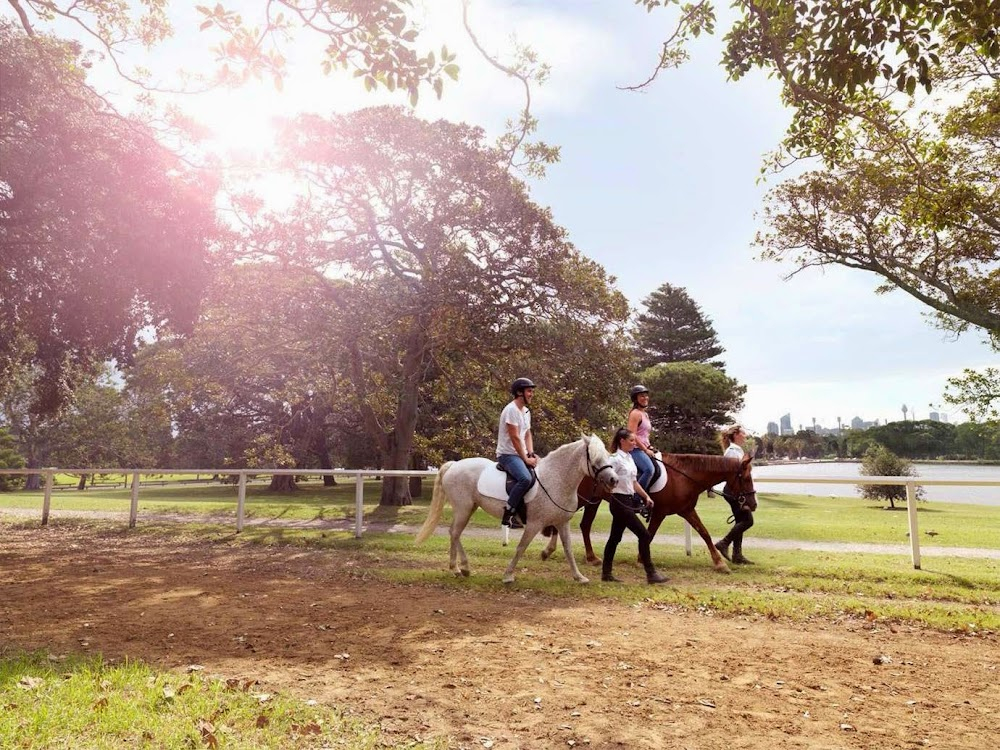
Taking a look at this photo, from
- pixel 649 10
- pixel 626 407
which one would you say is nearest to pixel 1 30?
pixel 649 10

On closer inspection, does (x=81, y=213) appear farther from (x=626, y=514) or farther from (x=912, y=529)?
(x=912, y=529)

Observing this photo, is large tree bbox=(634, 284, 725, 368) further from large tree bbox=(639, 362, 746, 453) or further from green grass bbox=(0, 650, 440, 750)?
green grass bbox=(0, 650, 440, 750)

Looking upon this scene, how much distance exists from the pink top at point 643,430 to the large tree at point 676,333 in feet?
171

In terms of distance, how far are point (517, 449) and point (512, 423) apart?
371 mm

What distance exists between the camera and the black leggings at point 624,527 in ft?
28.0

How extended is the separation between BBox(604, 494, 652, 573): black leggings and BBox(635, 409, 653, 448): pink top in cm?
105

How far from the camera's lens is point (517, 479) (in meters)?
8.32

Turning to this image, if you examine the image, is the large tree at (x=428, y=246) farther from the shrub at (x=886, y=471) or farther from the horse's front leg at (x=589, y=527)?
the shrub at (x=886, y=471)

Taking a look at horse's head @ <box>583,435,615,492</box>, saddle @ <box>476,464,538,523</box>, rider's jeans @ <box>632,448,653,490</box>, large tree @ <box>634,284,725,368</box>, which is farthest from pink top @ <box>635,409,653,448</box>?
large tree @ <box>634,284,725,368</box>

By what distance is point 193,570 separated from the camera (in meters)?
9.55

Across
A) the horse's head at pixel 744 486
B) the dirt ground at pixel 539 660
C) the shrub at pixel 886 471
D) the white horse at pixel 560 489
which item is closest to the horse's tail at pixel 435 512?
the white horse at pixel 560 489

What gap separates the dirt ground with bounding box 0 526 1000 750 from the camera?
12.5ft

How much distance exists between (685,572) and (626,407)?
12559 mm

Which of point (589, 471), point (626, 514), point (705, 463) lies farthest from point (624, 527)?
point (705, 463)
